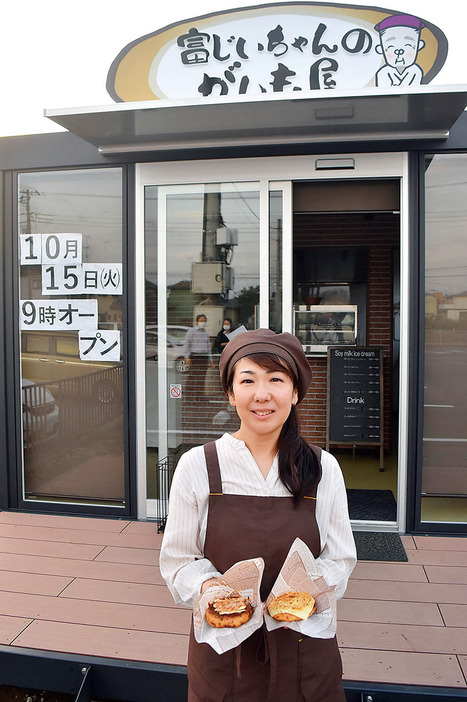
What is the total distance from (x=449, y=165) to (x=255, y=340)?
10.2ft

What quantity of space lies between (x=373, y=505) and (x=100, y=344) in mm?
2537

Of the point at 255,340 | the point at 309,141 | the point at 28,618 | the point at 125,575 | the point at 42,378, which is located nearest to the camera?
the point at 255,340

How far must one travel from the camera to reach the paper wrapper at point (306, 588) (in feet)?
4.23

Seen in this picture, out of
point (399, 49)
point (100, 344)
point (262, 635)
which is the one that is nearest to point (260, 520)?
point (262, 635)

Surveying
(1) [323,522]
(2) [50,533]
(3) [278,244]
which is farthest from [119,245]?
(1) [323,522]

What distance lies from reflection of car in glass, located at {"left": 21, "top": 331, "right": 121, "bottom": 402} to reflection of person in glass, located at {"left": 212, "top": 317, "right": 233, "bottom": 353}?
→ 2.50 ft

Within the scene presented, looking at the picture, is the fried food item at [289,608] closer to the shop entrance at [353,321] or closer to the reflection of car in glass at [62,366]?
the reflection of car in glass at [62,366]

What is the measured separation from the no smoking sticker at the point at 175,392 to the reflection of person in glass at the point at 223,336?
0.40 meters

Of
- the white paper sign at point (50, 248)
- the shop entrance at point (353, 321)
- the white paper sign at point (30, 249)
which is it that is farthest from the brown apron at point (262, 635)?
the shop entrance at point (353, 321)

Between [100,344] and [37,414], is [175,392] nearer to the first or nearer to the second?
[100,344]

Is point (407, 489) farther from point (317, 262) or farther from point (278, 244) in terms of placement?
point (317, 262)

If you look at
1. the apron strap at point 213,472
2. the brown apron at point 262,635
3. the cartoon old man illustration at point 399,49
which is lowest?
the brown apron at point 262,635

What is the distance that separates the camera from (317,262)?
6742mm

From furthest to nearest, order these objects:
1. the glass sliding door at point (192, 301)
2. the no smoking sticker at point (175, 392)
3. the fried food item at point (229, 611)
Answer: the no smoking sticker at point (175, 392)
the glass sliding door at point (192, 301)
the fried food item at point (229, 611)
